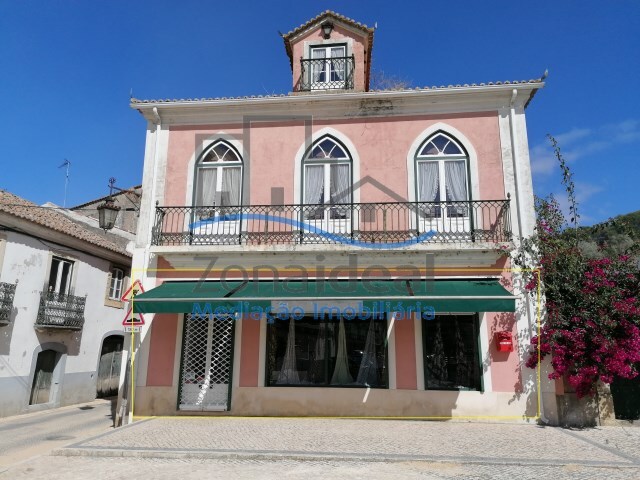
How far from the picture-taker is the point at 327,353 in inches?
436

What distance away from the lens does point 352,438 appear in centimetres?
847

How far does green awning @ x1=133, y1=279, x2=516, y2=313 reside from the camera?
30.3 feet

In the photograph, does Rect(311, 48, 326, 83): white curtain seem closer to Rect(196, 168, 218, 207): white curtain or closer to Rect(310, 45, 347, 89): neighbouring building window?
→ Rect(310, 45, 347, 89): neighbouring building window

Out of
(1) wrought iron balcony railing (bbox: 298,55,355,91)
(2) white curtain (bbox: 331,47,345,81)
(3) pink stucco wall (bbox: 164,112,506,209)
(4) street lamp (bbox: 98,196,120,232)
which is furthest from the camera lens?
(2) white curtain (bbox: 331,47,345,81)

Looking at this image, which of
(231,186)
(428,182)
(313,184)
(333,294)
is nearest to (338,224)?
(313,184)

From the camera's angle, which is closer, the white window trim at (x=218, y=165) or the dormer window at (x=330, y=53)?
the white window trim at (x=218, y=165)

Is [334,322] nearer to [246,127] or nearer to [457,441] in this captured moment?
[457,441]

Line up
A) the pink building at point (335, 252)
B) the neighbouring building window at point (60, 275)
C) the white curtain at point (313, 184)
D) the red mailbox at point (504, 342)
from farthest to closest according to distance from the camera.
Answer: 1. the neighbouring building window at point (60, 275)
2. the white curtain at point (313, 184)
3. the pink building at point (335, 252)
4. the red mailbox at point (504, 342)

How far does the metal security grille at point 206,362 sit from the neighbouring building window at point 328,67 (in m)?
7.44

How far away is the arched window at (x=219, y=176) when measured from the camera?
1227 centimetres

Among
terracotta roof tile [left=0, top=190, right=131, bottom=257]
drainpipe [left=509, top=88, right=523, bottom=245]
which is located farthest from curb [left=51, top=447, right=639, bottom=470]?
terracotta roof tile [left=0, top=190, right=131, bottom=257]

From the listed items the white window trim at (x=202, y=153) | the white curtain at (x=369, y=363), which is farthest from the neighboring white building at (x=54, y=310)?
the white curtain at (x=369, y=363)

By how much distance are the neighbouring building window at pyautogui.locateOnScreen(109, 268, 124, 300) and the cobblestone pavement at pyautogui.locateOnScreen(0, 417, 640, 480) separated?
1052 cm

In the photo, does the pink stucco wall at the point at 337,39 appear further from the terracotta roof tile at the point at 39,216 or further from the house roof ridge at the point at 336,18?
the terracotta roof tile at the point at 39,216
